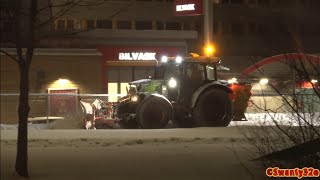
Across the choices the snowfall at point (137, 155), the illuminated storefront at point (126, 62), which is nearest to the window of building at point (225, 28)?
the illuminated storefront at point (126, 62)

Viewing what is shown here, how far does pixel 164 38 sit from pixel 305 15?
2066cm

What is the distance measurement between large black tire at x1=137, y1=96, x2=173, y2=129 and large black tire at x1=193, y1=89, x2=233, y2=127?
3.88 feet

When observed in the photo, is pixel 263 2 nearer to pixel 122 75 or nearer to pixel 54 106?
pixel 122 75

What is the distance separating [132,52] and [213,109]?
13525mm

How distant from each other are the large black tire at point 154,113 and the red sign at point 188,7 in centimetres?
1107

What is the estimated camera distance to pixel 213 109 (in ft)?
61.9

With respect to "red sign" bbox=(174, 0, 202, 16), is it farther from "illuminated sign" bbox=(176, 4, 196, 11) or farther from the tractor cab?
the tractor cab

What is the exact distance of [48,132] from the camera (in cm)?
1631

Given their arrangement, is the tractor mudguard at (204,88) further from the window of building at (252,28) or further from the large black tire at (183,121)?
the window of building at (252,28)

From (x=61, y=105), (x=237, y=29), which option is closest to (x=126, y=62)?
A: (x=61, y=105)

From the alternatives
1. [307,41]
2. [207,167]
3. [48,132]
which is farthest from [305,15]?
[207,167]

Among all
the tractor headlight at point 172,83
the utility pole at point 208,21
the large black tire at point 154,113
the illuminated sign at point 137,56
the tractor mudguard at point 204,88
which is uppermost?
the utility pole at point 208,21

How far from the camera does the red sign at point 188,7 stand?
1089 inches

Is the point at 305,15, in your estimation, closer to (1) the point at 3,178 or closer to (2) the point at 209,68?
(2) the point at 209,68
